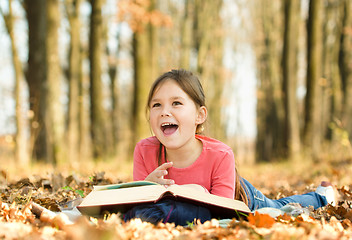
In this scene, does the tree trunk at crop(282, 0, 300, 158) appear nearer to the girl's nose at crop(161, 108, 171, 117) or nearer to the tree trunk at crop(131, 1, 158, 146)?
the tree trunk at crop(131, 1, 158, 146)

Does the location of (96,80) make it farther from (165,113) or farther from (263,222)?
(263,222)

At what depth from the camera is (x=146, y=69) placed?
1153cm

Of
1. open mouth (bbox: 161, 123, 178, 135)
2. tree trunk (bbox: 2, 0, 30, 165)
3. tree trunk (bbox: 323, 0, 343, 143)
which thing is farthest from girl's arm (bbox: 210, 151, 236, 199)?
tree trunk (bbox: 323, 0, 343, 143)

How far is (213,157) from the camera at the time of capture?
3156 millimetres

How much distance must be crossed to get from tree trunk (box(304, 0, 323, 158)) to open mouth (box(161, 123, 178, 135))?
8799 millimetres

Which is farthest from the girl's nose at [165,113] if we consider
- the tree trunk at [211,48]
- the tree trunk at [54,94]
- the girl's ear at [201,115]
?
the tree trunk at [211,48]

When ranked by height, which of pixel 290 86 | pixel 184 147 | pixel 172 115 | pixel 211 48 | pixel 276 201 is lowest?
pixel 276 201

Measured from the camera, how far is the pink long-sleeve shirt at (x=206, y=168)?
3056 millimetres

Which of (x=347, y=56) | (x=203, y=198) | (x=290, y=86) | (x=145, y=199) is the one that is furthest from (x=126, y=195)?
(x=347, y=56)

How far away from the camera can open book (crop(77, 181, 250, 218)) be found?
2459 mm

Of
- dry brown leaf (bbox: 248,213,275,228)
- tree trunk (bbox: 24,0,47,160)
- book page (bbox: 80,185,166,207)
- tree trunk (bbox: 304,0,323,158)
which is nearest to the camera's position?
dry brown leaf (bbox: 248,213,275,228)

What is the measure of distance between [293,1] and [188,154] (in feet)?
36.4

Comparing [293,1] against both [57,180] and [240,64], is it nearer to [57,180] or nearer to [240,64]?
[57,180]

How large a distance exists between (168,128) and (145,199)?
839 mm
